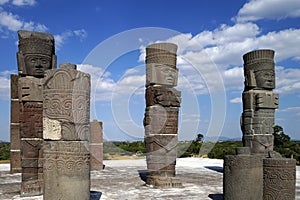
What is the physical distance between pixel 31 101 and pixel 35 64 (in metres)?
1.08

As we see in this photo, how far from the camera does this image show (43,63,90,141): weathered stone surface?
20.0 feet

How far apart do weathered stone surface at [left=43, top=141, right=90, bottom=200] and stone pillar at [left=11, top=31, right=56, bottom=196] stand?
A: 264 cm

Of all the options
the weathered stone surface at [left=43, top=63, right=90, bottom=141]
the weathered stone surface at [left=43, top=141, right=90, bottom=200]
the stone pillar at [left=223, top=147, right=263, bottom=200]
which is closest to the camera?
the weathered stone surface at [left=43, top=141, right=90, bottom=200]

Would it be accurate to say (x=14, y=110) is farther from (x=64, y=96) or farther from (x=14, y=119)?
(x=64, y=96)

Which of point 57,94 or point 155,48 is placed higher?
point 155,48

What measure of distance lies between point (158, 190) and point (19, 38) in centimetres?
619

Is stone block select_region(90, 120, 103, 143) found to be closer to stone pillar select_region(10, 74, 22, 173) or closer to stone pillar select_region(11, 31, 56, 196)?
stone pillar select_region(10, 74, 22, 173)

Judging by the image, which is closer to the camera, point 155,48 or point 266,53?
point 155,48

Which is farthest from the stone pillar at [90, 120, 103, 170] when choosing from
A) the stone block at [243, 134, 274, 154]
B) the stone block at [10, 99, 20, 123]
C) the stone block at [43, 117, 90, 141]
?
the stone block at [43, 117, 90, 141]

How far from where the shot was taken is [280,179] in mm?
6750

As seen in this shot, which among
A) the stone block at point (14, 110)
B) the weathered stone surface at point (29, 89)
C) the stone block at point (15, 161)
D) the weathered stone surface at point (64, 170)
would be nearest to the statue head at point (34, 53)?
the weathered stone surface at point (29, 89)

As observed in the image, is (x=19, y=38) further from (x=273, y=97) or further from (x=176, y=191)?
(x=273, y=97)

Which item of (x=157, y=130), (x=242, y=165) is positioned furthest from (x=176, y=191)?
(x=242, y=165)

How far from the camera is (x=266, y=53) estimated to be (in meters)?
10.9
